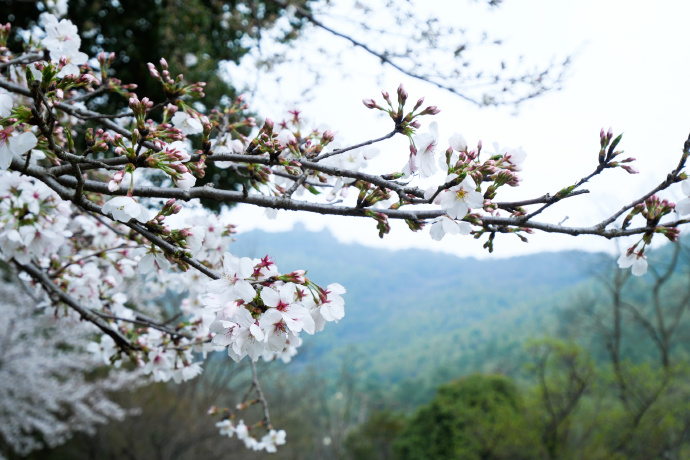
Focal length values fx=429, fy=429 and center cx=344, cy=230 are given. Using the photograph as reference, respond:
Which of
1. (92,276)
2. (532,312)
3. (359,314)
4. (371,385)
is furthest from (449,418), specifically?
(532,312)

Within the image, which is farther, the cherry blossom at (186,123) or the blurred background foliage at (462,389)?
the blurred background foliage at (462,389)

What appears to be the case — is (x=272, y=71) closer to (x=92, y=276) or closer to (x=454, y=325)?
(x=92, y=276)

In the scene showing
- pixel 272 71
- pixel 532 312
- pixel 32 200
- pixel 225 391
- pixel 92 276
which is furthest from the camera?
pixel 532 312

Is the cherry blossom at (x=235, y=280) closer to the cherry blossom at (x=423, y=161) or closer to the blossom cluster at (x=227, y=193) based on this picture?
the blossom cluster at (x=227, y=193)

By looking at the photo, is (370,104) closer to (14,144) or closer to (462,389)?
(14,144)

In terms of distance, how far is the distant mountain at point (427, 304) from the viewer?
1831 cm

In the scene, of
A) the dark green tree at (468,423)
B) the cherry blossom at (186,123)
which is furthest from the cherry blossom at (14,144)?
the dark green tree at (468,423)

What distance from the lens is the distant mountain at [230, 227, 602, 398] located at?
18.3 metres

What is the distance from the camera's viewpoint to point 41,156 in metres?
1.35

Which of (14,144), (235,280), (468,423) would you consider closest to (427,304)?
(468,423)

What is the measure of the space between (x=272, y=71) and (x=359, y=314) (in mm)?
18848

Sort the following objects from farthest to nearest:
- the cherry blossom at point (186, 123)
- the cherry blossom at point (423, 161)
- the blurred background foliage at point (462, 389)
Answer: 1. the blurred background foliage at point (462, 389)
2. the cherry blossom at point (186, 123)
3. the cherry blossom at point (423, 161)

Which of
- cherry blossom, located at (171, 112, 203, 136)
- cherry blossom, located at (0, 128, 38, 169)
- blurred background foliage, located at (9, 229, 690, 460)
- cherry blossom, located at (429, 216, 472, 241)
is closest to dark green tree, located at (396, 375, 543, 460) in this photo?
blurred background foliage, located at (9, 229, 690, 460)

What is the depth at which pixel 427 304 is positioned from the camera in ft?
78.3
